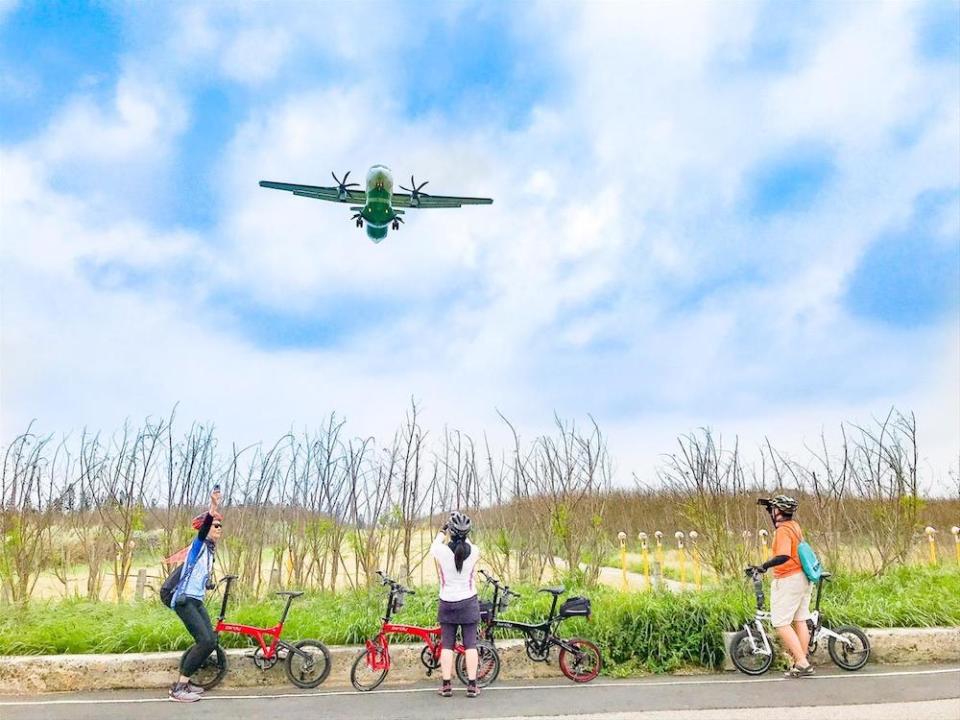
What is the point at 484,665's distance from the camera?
7828 millimetres

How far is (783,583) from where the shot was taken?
775cm

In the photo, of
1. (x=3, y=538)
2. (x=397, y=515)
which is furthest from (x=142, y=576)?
(x=397, y=515)

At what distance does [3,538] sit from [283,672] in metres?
7.00

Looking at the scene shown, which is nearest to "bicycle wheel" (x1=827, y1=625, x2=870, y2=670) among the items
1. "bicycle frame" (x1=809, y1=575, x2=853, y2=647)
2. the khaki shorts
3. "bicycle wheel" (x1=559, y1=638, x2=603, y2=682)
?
"bicycle frame" (x1=809, y1=575, x2=853, y2=647)

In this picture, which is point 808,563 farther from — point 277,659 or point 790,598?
point 277,659

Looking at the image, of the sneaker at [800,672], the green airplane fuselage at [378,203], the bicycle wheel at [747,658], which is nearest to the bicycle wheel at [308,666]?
the bicycle wheel at [747,658]

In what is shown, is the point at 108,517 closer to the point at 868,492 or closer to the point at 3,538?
the point at 3,538

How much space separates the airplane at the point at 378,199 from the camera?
72.5 ft

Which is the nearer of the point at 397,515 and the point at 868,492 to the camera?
the point at 397,515

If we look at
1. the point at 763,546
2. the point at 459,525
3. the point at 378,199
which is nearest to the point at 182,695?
the point at 459,525

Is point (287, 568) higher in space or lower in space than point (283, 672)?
higher

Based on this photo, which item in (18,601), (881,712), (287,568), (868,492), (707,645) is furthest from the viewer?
(868,492)

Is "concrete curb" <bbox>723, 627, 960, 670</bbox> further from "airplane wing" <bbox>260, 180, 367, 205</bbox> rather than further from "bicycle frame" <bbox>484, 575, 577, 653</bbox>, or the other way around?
"airplane wing" <bbox>260, 180, 367, 205</bbox>

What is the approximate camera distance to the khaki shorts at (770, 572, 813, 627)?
25.2 feet
